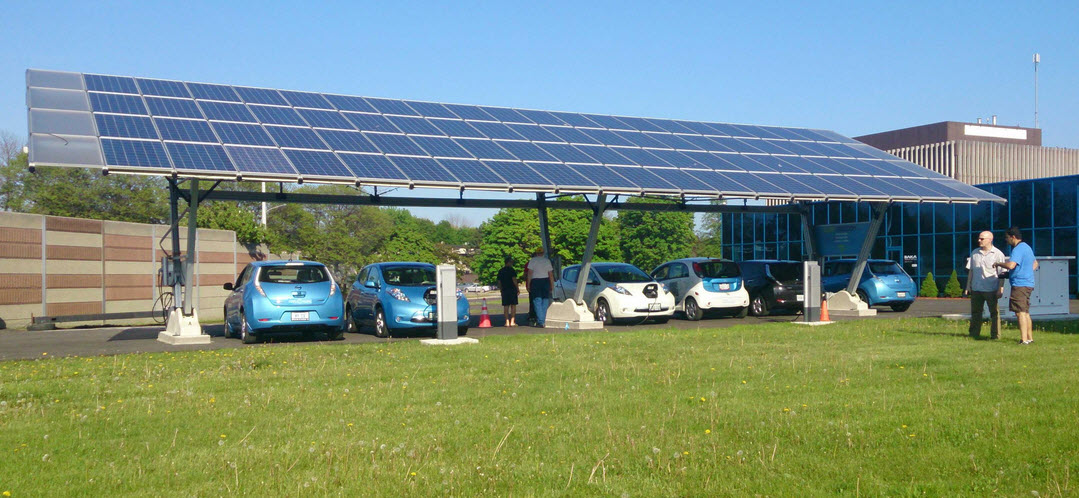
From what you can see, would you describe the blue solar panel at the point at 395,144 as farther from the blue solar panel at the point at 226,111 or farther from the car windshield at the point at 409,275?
the blue solar panel at the point at 226,111

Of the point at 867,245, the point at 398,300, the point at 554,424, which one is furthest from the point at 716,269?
the point at 554,424

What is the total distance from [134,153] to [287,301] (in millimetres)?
3588

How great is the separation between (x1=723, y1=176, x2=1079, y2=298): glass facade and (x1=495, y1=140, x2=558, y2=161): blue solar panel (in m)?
20.2

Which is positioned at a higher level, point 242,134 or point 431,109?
point 431,109

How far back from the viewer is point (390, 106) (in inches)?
941

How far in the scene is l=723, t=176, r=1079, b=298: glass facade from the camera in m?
37.8

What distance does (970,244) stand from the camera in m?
41.9

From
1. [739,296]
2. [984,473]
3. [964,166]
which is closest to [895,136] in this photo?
[964,166]

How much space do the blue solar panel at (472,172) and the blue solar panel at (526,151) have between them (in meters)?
1.57

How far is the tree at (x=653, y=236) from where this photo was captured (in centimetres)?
11050

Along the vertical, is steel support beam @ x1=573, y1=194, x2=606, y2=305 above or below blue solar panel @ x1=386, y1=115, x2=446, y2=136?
below

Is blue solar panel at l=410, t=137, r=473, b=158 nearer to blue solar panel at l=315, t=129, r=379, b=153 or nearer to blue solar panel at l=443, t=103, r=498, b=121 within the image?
blue solar panel at l=315, t=129, r=379, b=153

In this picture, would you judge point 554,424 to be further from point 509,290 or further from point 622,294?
point 622,294

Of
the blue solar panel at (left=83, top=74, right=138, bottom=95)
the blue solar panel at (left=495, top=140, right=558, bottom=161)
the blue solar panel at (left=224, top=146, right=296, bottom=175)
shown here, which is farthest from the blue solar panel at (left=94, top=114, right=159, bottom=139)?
the blue solar panel at (left=495, top=140, right=558, bottom=161)
